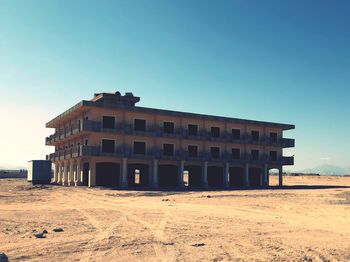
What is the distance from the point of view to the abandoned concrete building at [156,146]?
46.3 metres

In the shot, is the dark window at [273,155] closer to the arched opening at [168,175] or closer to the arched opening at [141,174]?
the arched opening at [168,175]

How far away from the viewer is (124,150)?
154 feet

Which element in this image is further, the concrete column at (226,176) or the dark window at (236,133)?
the dark window at (236,133)

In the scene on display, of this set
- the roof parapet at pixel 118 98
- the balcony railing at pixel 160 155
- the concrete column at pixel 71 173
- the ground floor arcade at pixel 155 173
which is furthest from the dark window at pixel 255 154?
the concrete column at pixel 71 173

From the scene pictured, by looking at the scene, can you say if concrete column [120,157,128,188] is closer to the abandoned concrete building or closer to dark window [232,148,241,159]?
the abandoned concrete building

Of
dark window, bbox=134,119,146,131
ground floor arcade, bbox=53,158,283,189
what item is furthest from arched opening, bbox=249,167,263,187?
dark window, bbox=134,119,146,131

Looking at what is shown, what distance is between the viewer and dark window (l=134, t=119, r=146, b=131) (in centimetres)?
4846

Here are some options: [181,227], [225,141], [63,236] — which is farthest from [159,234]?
[225,141]

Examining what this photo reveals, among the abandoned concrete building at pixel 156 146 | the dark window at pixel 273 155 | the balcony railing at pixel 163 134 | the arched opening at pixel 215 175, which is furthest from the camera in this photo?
the dark window at pixel 273 155

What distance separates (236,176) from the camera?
195 feet

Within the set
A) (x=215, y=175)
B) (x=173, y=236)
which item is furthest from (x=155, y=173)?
(x=173, y=236)

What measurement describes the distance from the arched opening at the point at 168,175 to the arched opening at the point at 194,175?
3.72 meters

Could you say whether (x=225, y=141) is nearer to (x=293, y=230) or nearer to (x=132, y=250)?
(x=293, y=230)

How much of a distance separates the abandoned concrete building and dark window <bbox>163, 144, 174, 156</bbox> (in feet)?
0.36
